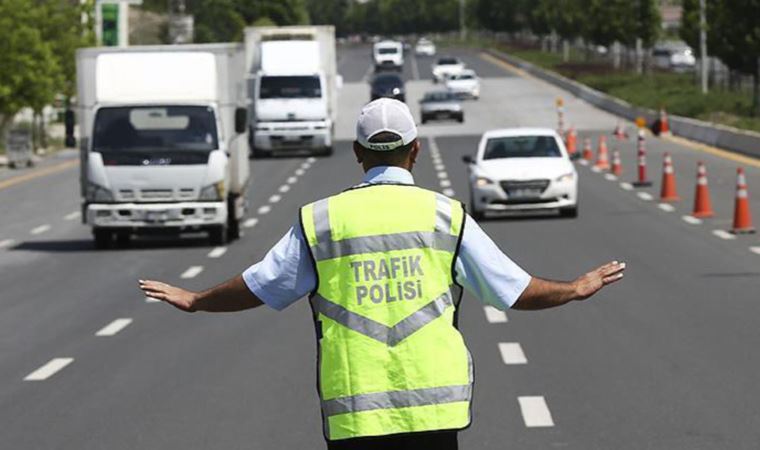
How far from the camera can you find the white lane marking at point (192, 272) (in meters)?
22.7

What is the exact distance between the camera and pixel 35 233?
3027cm

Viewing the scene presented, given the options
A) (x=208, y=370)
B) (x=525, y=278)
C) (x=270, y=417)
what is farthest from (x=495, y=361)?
(x=525, y=278)

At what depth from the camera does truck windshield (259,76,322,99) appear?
5234cm

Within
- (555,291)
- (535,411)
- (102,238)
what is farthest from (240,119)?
(555,291)

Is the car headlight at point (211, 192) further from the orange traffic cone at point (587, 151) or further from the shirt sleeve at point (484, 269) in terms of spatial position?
the orange traffic cone at point (587, 151)

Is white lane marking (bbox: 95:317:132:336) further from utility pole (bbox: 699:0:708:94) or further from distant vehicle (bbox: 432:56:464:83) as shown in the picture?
distant vehicle (bbox: 432:56:464:83)

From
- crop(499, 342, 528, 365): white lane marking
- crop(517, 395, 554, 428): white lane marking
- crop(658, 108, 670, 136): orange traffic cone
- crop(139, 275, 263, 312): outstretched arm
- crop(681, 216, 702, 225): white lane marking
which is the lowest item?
crop(658, 108, 670, 136): orange traffic cone

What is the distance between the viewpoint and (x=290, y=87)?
52719 millimetres

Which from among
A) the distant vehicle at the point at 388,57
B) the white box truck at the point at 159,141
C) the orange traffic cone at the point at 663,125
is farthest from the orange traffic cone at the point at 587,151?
the distant vehicle at the point at 388,57

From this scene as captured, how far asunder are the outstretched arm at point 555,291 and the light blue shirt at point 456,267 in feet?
0.19

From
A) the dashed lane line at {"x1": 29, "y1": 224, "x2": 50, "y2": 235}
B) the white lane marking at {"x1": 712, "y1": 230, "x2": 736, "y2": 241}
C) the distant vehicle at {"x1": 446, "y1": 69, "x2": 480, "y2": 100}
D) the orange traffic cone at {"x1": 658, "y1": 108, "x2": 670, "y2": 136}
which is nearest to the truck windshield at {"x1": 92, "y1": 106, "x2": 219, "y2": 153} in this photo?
the dashed lane line at {"x1": 29, "y1": 224, "x2": 50, "y2": 235}

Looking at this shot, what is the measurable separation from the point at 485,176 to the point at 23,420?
18420mm

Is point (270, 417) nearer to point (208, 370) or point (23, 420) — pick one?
point (23, 420)

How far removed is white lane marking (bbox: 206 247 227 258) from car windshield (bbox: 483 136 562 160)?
225 inches
